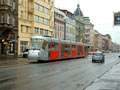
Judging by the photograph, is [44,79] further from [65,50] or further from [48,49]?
Answer: [65,50]

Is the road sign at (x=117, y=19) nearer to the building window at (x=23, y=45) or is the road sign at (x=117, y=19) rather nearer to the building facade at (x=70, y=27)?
the building window at (x=23, y=45)

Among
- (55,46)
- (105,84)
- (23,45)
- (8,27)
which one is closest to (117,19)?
(105,84)

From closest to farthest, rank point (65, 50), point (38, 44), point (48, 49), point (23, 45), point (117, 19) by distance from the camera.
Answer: point (117, 19) → point (38, 44) → point (48, 49) → point (65, 50) → point (23, 45)

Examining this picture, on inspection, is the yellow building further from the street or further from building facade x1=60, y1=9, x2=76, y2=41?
the street

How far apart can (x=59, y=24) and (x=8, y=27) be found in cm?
3312

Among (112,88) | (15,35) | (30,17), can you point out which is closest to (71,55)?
(15,35)

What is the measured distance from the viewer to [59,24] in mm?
76812

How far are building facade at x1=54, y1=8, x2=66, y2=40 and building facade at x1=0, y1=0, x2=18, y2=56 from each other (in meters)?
24.3

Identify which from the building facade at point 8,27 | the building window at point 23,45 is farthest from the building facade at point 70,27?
the building facade at point 8,27

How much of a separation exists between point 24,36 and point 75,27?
4322 centimetres

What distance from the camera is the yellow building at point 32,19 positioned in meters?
54.0

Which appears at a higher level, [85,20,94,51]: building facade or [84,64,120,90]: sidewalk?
[85,20,94,51]: building facade

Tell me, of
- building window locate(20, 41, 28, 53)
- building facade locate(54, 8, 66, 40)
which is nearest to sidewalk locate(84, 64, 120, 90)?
building window locate(20, 41, 28, 53)

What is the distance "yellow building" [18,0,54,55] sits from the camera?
54.0 m
